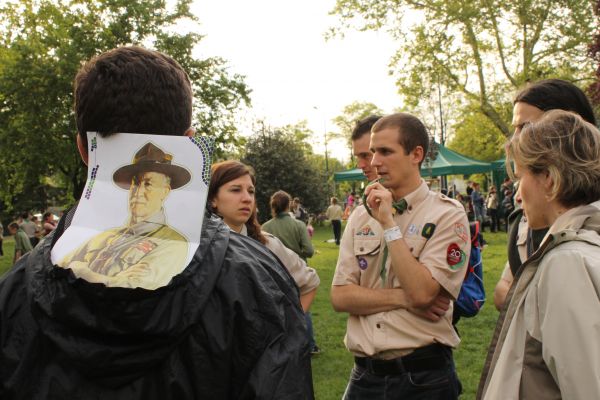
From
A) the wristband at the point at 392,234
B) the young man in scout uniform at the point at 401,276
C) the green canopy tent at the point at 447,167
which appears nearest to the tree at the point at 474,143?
the green canopy tent at the point at 447,167

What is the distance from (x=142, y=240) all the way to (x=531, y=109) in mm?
2187

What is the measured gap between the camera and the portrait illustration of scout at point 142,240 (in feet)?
4.44

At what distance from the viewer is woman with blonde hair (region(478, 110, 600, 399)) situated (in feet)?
5.62

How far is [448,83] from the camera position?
86.3 feet

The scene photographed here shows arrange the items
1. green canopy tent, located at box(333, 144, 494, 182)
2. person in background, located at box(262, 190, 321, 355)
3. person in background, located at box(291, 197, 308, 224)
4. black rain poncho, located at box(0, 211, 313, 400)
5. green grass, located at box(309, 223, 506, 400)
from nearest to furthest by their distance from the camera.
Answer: black rain poncho, located at box(0, 211, 313, 400) → green grass, located at box(309, 223, 506, 400) → person in background, located at box(262, 190, 321, 355) → green canopy tent, located at box(333, 144, 494, 182) → person in background, located at box(291, 197, 308, 224)

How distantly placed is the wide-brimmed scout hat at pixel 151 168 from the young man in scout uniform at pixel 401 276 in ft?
4.85

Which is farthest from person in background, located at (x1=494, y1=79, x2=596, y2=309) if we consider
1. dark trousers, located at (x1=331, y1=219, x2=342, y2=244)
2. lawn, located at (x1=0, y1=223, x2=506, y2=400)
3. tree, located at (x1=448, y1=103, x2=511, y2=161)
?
tree, located at (x1=448, y1=103, x2=511, y2=161)

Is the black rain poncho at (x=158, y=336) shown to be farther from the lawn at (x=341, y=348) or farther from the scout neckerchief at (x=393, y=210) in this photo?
the lawn at (x=341, y=348)

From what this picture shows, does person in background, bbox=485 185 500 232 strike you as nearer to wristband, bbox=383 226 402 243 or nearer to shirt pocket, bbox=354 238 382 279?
shirt pocket, bbox=354 238 382 279

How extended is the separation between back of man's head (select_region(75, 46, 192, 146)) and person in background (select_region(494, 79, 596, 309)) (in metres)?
1.87

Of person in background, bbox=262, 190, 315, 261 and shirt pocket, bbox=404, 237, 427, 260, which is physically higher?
shirt pocket, bbox=404, 237, 427, 260

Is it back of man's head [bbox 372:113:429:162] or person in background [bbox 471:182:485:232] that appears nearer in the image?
back of man's head [bbox 372:113:429:162]

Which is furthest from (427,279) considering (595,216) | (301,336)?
(301,336)

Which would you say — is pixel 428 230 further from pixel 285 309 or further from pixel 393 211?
pixel 285 309
